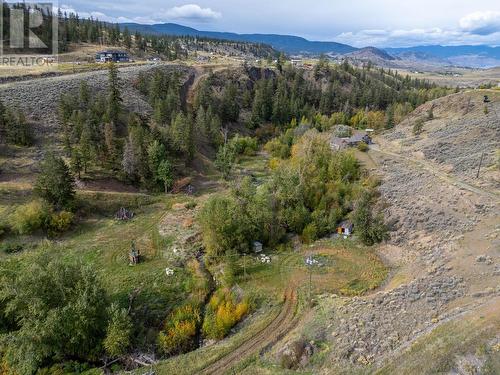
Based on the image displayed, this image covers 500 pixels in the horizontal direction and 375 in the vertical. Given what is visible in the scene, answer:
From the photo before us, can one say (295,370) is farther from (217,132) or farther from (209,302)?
(217,132)

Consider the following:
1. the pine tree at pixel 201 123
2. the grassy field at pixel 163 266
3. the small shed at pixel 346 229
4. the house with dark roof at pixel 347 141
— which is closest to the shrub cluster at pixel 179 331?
the grassy field at pixel 163 266

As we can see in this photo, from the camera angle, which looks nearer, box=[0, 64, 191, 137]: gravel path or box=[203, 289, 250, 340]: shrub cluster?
box=[203, 289, 250, 340]: shrub cluster

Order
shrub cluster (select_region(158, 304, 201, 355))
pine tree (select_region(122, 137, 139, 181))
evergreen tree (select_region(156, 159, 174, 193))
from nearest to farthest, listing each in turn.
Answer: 1. shrub cluster (select_region(158, 304, 201, 355))
2. pine tree (select_region(122, 137, 139, 181))
3. evergreen tree (select_region(156, 159, 174, 193))

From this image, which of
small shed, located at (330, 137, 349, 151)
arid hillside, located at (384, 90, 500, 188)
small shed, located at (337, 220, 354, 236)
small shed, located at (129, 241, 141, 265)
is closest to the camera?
small shed, located at (129, 241, 141, 265)

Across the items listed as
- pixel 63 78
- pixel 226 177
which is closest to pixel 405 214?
pixel 226 177

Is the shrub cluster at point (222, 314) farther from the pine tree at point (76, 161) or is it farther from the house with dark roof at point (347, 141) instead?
the house with dark roof at point (347, 141)

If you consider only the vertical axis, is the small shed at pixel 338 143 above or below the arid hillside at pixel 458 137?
below

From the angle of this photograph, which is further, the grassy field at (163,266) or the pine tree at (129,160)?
the pine tree at (129,160)

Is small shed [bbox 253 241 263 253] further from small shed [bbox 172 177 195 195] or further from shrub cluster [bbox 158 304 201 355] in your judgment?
small shed [bbox 172 177 195 195]

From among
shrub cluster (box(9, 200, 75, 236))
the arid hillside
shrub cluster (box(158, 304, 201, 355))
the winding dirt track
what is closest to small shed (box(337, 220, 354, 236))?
the winding dirt track
